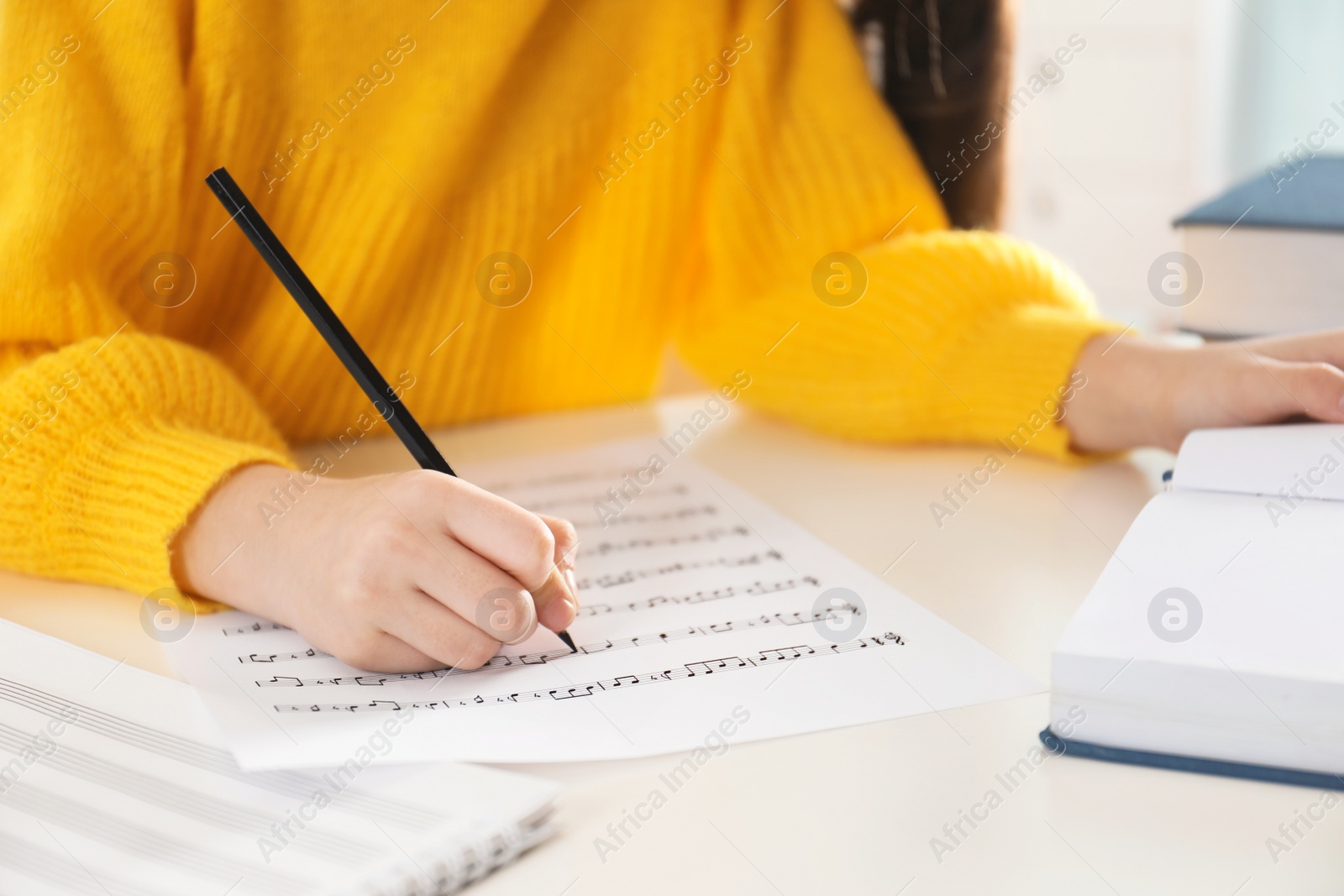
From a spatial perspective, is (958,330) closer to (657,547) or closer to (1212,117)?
(657,547)

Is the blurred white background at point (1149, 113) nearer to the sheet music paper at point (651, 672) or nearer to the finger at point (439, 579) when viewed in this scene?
the sheet music paper at point (651, 672)

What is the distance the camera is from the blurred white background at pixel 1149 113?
2.06 metres

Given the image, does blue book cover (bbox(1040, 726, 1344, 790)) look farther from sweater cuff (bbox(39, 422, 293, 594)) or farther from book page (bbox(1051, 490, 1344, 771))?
sweater cuff (bbox(39, 422, 293, 594))

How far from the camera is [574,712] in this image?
1.29ft

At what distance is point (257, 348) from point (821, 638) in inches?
16.5

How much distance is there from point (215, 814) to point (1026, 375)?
1.60 feet

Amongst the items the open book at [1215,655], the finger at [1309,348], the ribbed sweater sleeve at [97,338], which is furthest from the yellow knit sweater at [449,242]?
the open book at [1215,655]

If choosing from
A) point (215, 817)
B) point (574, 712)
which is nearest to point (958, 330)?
point (574, 712)

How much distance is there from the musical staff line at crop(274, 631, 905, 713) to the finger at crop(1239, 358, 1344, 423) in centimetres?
24

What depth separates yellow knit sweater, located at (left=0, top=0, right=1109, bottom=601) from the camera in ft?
1.78

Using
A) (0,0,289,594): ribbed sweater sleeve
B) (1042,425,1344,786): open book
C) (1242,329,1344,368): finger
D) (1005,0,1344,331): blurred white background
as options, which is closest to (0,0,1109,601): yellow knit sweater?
(0,0,289,594): ribbed sweater sleeve

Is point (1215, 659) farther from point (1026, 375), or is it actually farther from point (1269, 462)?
point (1026, 375)

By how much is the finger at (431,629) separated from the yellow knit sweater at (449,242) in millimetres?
132

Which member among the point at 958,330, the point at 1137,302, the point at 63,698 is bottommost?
the point at 1137,302
